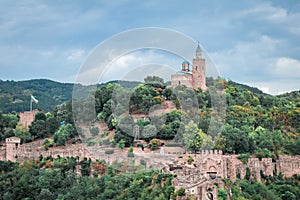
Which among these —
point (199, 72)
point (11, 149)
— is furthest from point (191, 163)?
point (199, 72)

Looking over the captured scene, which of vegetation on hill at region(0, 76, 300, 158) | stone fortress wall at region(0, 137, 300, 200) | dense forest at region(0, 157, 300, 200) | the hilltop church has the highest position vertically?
the hilltop church

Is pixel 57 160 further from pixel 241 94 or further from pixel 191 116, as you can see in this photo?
pixel 241 94

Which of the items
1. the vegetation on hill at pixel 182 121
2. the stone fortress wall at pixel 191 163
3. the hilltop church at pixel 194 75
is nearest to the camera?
the stone fortress wall at pixel 191 163

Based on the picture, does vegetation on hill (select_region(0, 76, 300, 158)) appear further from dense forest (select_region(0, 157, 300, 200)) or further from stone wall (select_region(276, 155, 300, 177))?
dense forest (select_region(0, 157, 300, 200))

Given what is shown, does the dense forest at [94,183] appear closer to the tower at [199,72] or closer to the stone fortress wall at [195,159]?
the stone fortress wall at [195,159]

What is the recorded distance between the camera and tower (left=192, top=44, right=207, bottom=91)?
38.4 meters

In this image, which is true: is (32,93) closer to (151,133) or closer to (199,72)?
(199,72)

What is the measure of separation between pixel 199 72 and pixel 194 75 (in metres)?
0.48

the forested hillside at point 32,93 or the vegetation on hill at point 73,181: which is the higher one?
the forested hillside at point 32,93

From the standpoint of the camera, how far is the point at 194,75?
39.4m

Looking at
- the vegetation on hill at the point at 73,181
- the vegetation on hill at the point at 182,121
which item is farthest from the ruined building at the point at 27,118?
the vegetation on hill at the point at 73,181

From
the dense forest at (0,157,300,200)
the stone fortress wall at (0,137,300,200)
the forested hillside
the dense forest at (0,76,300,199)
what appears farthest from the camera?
the forested hillside

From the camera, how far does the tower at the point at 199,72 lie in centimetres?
3838

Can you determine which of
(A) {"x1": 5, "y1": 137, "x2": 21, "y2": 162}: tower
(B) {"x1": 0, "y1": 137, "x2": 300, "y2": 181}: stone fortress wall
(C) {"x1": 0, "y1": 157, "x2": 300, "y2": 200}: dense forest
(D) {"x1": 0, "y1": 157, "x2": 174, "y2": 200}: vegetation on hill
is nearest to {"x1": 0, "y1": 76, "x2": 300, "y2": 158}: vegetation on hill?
(B) {"x1": 0, "y1": 137, "x2": 300, "y2": 181}: stone fortress wall
